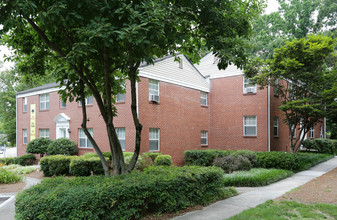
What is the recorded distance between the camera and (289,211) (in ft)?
21.0

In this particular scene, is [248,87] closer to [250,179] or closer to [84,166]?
[250,179]

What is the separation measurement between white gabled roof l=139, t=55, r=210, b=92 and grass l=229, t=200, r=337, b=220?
35.3ft

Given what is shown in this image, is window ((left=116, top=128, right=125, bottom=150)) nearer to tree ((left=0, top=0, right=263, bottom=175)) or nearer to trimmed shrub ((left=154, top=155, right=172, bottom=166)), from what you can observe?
trimmed shrub ((left=154, top=155, right=172, bottom=166))

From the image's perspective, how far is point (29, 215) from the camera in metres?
5.04

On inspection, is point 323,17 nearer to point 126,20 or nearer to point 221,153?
point 221,153

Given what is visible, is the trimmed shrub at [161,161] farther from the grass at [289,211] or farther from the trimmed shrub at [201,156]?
the grass at [289,211]

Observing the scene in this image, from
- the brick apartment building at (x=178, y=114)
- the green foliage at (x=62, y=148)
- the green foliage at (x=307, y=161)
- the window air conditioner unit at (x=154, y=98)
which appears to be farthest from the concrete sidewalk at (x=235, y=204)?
the green foliage at (x=62, y=148)

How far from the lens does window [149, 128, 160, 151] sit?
632 inches

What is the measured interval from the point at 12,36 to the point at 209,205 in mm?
6932

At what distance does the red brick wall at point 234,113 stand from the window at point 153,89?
6.63 meters

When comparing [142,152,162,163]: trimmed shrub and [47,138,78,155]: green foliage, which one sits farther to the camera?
[47,138,78,155]: green foliage

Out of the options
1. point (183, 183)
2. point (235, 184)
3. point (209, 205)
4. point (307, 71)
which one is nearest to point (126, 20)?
point (183, 183)

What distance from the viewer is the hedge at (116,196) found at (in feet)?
16.5

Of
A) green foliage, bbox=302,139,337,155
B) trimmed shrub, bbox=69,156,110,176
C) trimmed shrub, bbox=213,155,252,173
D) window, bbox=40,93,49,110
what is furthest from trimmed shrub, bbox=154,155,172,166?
green foliage, bbox=302,139,337,155
